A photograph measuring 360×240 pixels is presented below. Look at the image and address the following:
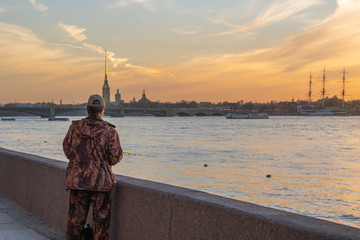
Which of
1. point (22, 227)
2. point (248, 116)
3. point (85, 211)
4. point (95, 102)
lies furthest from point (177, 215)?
point (248, 116)

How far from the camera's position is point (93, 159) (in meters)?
3.82

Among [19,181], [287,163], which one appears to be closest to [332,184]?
[287,163]

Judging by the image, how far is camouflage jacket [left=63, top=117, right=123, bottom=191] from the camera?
3811 mm

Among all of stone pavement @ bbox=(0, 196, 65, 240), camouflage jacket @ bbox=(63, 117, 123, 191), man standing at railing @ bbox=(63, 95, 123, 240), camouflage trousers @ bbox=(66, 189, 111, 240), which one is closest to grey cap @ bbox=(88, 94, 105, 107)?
man standing at railing @ bbox=(63, 95, 123, 240)

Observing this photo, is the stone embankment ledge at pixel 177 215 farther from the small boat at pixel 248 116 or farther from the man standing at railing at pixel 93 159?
the small boat at pixel 248 116

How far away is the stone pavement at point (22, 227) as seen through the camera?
5168 millimetres

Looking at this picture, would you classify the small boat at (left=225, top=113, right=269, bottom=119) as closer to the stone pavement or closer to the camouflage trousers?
the stone pavement

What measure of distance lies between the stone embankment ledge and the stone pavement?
101 millimetres

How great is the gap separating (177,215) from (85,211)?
77 centimetres

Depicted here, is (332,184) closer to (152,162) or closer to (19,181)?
(152,162)

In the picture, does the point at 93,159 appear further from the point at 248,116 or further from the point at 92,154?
the point at 248,116

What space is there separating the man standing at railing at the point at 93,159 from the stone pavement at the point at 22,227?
1.52m

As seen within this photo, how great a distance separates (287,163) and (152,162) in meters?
9.01

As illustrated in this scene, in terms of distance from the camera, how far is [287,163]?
32.0 metres
